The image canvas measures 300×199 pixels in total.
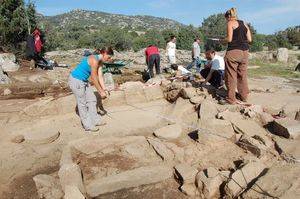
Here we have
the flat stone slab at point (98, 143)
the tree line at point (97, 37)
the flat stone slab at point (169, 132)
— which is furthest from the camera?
the tree line at point (97, 37)

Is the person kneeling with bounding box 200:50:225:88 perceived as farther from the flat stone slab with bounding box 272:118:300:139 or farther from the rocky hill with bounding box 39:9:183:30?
the rocky hill with bounding box 39:9:183:30

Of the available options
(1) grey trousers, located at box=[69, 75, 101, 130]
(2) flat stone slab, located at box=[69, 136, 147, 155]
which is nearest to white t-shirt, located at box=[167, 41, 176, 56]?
(1) grey trousers, located at box=[69, 75, 101, 130]

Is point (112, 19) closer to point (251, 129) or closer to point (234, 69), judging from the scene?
point (234, 69)

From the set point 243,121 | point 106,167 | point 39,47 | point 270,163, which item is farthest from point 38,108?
point 39,47

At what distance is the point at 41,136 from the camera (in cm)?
674

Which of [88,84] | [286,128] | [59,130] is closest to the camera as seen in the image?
[286,128]

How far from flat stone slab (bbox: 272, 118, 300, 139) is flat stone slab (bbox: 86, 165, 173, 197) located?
1.94 meters

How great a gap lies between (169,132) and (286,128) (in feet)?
6.06

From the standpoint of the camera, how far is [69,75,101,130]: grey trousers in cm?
670

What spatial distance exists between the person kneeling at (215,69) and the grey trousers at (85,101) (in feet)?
8.72

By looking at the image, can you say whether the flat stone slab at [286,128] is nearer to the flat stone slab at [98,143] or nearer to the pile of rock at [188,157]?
the pile of rock at [188,157]

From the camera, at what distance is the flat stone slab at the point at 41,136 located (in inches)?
261

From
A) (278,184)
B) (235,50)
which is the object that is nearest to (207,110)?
(235,50)

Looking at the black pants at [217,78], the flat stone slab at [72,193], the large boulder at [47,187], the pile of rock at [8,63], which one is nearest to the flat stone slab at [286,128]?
the black pants at [217,78]
